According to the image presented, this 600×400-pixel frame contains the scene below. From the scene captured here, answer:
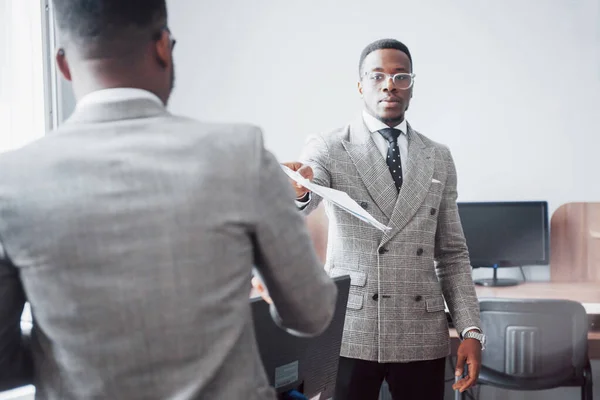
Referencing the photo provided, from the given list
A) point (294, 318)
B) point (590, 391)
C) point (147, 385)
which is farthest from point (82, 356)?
point (590, 391)

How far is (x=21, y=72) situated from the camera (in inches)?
89.0

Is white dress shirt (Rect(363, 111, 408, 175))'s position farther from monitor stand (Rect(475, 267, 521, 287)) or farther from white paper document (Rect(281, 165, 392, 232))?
monitor stand (Rect(475, 267, 521, 287))

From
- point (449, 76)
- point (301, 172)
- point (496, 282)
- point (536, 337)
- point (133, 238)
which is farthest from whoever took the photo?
point (449, 76)

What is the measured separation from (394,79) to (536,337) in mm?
1343

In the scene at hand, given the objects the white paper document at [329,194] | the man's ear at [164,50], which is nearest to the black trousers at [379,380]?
the white paper document at [329,194]

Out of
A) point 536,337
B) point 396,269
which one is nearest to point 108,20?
point 396,269

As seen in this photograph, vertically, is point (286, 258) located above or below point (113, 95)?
below

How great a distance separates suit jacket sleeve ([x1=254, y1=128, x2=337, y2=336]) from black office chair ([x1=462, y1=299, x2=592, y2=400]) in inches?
80.1

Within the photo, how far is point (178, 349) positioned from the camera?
2.51ft

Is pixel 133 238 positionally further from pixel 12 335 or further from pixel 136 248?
pixel 12 335

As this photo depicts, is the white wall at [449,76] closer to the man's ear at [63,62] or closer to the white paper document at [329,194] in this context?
the white paper document at [329,194]

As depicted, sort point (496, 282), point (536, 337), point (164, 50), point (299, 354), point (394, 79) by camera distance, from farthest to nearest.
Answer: point (496, 282) → point (536, 337) → point (394, 79) → point (299, 354) → point (164, 50)

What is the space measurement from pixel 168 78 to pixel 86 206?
0.72 ft

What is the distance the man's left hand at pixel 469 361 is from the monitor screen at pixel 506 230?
5.64ft
